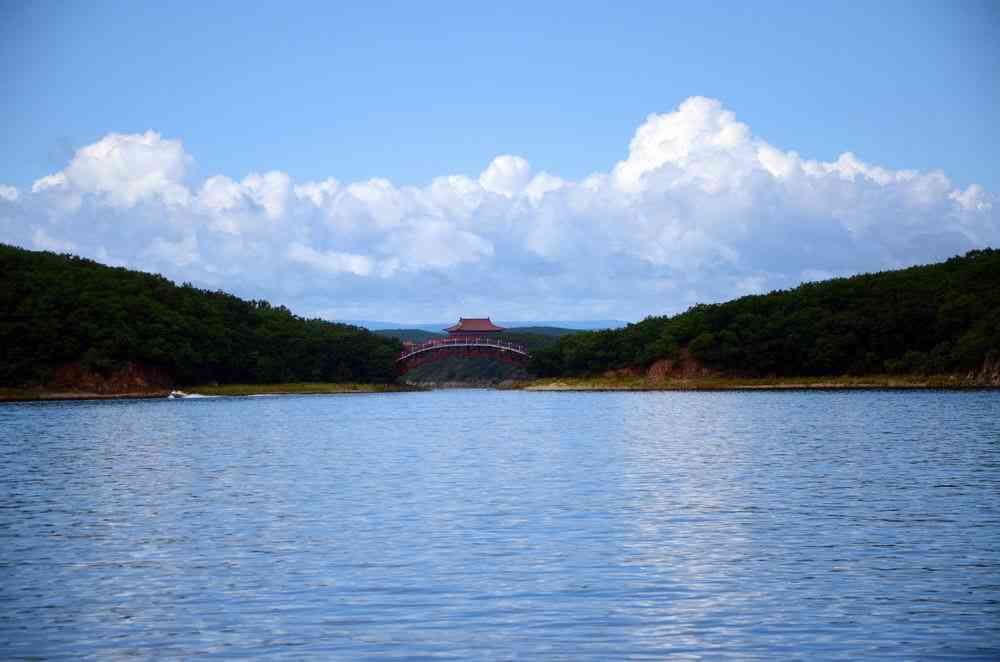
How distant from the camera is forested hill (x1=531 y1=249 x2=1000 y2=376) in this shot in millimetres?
123562

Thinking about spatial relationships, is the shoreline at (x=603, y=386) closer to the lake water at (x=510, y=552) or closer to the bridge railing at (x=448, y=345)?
the bridge railing at (x=448, y=345)

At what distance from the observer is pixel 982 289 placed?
128 m

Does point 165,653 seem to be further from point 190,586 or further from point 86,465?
point 86,465

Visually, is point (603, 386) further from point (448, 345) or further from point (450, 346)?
point (448, 345)

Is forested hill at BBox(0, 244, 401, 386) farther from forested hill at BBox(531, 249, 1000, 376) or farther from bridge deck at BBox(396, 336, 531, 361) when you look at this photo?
forested hill at BBox(531, 249, 1000, 376)

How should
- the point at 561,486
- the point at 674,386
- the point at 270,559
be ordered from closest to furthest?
the point at 270,559, the point at 561,486, the point at 674,386

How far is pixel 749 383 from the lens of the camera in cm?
14238

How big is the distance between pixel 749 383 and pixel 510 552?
124m

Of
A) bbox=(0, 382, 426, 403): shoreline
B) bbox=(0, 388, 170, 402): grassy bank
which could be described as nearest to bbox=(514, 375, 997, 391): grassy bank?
bbox=(0, 382, 426, 403): shoreline

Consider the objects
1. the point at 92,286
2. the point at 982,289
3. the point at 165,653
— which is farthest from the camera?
the point at 92,286

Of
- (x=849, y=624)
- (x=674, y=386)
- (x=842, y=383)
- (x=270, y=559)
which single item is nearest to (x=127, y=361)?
(x=674, y=386)

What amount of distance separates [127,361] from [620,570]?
120 meters

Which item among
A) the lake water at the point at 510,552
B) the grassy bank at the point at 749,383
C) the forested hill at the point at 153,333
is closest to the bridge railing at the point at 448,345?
the forested hill at the point at 153,333

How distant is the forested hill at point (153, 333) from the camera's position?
123 meters
